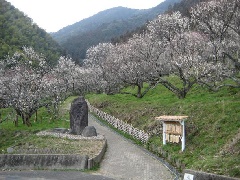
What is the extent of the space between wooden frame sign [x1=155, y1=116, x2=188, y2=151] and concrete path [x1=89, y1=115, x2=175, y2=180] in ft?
5.49

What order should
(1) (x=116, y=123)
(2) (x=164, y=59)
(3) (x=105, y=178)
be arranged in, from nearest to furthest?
1. (3) (x=105, y=178)
2. (1) (x=116, y=123)
3. (2) (x=164, y=59)

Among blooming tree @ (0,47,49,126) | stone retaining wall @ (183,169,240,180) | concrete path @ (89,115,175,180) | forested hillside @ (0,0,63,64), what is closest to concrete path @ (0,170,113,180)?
concrete path @ (89,115,175,180)

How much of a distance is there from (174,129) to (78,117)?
10020 mm

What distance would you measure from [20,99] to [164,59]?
22711 mm

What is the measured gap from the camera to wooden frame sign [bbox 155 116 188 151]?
1718cm

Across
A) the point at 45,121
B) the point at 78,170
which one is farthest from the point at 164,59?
the point at 78,170

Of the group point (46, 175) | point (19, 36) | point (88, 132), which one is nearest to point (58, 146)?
point (46, 175)

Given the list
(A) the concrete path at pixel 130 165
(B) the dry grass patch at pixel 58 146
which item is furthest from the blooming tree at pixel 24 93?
(A) the concrete path at pixel 130 165

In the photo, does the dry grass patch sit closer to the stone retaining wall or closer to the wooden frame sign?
the wooden frame sign

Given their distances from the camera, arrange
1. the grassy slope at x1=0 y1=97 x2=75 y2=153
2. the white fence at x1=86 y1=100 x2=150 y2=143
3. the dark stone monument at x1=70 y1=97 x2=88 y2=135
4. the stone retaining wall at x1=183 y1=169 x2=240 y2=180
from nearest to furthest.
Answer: the stone retaining wall at x1=183 y1=169 x2=240 y2=180 → the grassy slope at x1=0 y1=97 x2=75 y2=153 → the white fence at x1=86 y1=100 x2=150 y2=143 → the dark stone monument at x1=70 y1=97 x2=88 y2=135

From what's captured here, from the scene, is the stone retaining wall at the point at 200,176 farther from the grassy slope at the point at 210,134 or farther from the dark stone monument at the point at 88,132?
the dark stone monument at the point at 88,132

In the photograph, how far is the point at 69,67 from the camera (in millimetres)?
66125

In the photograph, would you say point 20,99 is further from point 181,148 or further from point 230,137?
point 230,137

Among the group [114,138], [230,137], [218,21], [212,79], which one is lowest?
[114,138]
